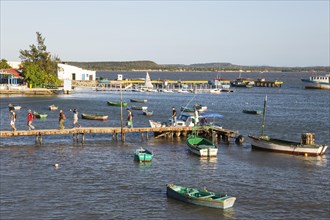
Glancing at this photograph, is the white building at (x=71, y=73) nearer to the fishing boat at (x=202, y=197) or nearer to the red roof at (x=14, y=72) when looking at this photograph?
the red roof at (x=14, y=72)

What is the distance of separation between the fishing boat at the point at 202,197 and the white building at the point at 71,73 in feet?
383

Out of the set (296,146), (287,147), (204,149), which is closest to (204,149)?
(204,149)

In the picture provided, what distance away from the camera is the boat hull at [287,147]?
5006 cm

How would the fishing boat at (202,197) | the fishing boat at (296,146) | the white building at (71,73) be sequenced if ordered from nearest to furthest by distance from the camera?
the fishing boat at (202,197)
the fishing boat at (296,146)
the white building at (71,73)

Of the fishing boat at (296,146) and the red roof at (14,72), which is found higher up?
the red roof at (14,72)

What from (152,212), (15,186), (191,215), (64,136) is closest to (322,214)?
(191,215)

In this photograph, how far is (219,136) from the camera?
59.7m

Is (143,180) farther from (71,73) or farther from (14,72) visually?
(71,73)

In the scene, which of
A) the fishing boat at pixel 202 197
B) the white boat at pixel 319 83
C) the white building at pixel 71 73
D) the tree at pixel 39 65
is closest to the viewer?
the fishing boat at pixel 202 197

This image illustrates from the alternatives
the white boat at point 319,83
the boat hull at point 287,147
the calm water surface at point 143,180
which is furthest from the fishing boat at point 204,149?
the white boat at point 319,83

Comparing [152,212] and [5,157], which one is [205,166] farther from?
[5,157]

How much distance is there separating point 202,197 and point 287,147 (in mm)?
21021

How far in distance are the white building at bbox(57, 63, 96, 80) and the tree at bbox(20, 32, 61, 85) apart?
442cm

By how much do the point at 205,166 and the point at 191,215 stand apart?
13598mm
